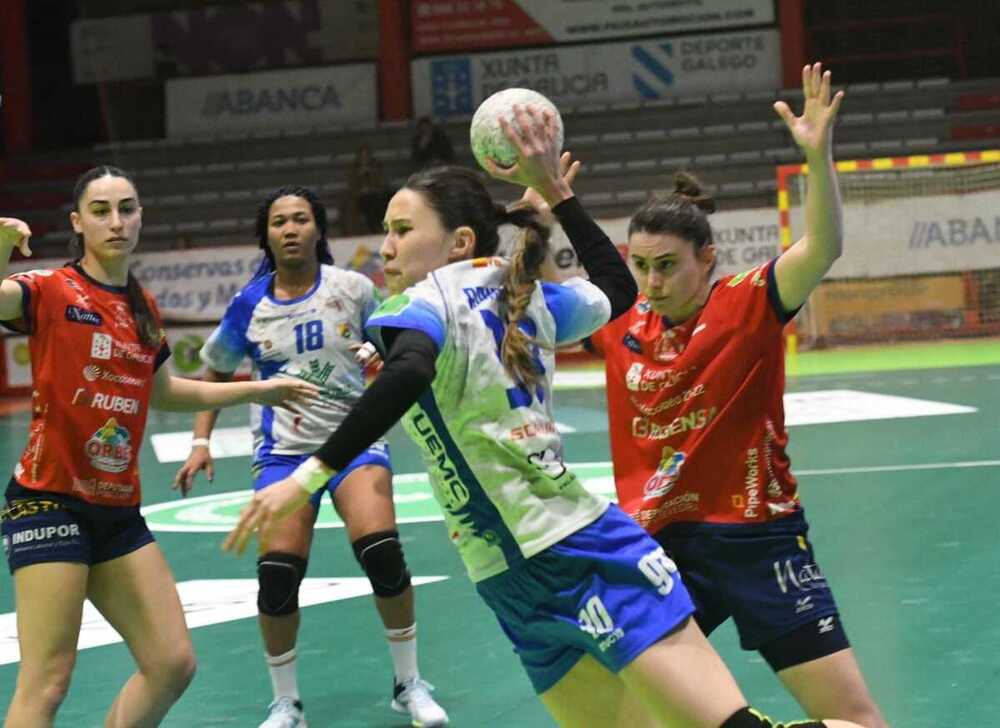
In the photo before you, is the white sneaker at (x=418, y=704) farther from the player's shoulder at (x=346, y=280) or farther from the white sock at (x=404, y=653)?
the player's shoulder at (x=346, y=280)

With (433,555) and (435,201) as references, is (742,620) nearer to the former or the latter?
(435,201)

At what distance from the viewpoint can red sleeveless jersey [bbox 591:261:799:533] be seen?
4161mm

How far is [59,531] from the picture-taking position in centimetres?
457

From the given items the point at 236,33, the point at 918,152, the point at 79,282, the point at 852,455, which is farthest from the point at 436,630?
the point at 236,33

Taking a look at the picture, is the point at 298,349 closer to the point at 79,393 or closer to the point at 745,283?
the point at 79,393

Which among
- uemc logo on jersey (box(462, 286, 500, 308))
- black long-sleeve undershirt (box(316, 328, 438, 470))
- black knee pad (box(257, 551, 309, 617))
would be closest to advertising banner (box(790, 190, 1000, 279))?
black knee pad (box(257, 551, 309, 617))

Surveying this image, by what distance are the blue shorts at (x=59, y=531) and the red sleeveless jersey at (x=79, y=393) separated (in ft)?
0.12

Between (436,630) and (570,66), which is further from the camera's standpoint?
(570,66)

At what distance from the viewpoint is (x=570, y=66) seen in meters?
24.2

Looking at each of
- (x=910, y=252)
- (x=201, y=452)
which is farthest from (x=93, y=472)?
(x=910, y=252)

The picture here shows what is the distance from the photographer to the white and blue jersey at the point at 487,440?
3395 mm

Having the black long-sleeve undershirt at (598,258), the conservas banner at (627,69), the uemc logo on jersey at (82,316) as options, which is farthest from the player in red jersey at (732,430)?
the conservas banner at (627,69)

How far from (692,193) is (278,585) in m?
2.24

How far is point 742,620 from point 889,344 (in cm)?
1567
